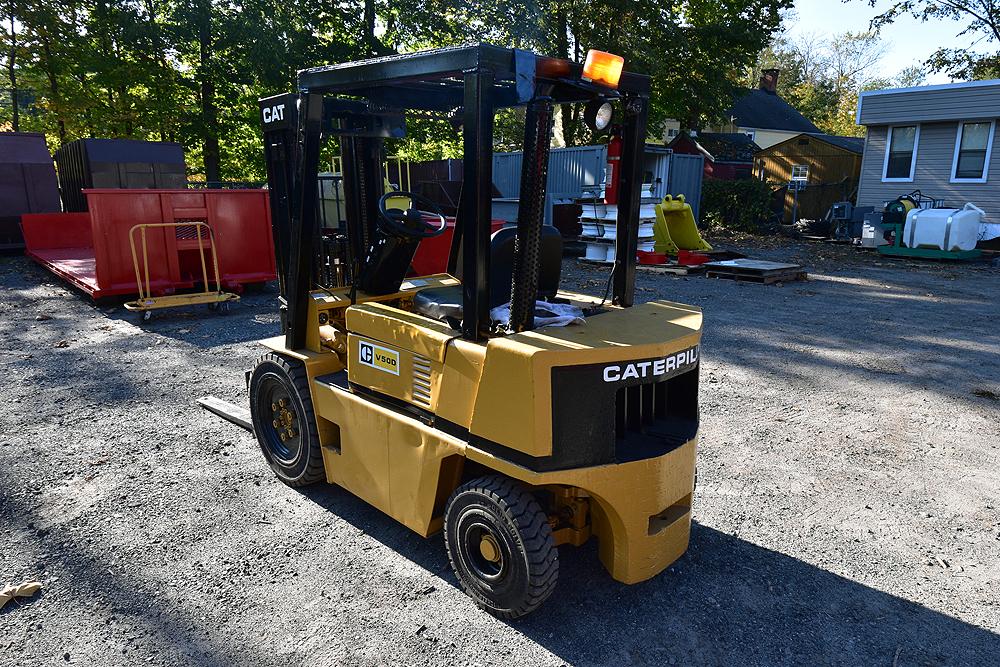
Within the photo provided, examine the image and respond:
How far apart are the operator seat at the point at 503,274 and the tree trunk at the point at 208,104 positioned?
71.1 ft

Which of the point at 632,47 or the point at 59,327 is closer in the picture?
the point at 59,327

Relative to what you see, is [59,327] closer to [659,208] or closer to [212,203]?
[212,203]

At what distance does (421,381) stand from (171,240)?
850 cm

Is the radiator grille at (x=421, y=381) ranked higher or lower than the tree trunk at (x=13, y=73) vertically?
lower

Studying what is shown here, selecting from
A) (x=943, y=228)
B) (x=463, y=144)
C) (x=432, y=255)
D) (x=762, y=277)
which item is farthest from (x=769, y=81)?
(x=463, y=144)

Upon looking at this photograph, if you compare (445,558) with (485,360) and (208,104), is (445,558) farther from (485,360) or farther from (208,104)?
(208,104)

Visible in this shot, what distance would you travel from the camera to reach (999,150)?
19.2m

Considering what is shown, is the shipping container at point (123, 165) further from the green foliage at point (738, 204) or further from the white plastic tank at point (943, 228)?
the green foliage at point (738, 204)

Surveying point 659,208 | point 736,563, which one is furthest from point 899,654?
point 659,208

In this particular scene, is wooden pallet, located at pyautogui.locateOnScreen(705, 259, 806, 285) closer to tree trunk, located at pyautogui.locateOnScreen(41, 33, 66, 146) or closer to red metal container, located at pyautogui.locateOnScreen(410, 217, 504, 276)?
red metal container, located at pyautogui.locateOnScreen(410, 217, 504, 276)

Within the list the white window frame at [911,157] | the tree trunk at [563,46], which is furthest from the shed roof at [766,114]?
the white window frame at [911,157]

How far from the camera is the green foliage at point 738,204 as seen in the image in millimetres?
23656

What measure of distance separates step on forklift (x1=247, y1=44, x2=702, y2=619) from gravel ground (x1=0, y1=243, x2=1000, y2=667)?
252mm

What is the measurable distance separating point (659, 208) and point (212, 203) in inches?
372
